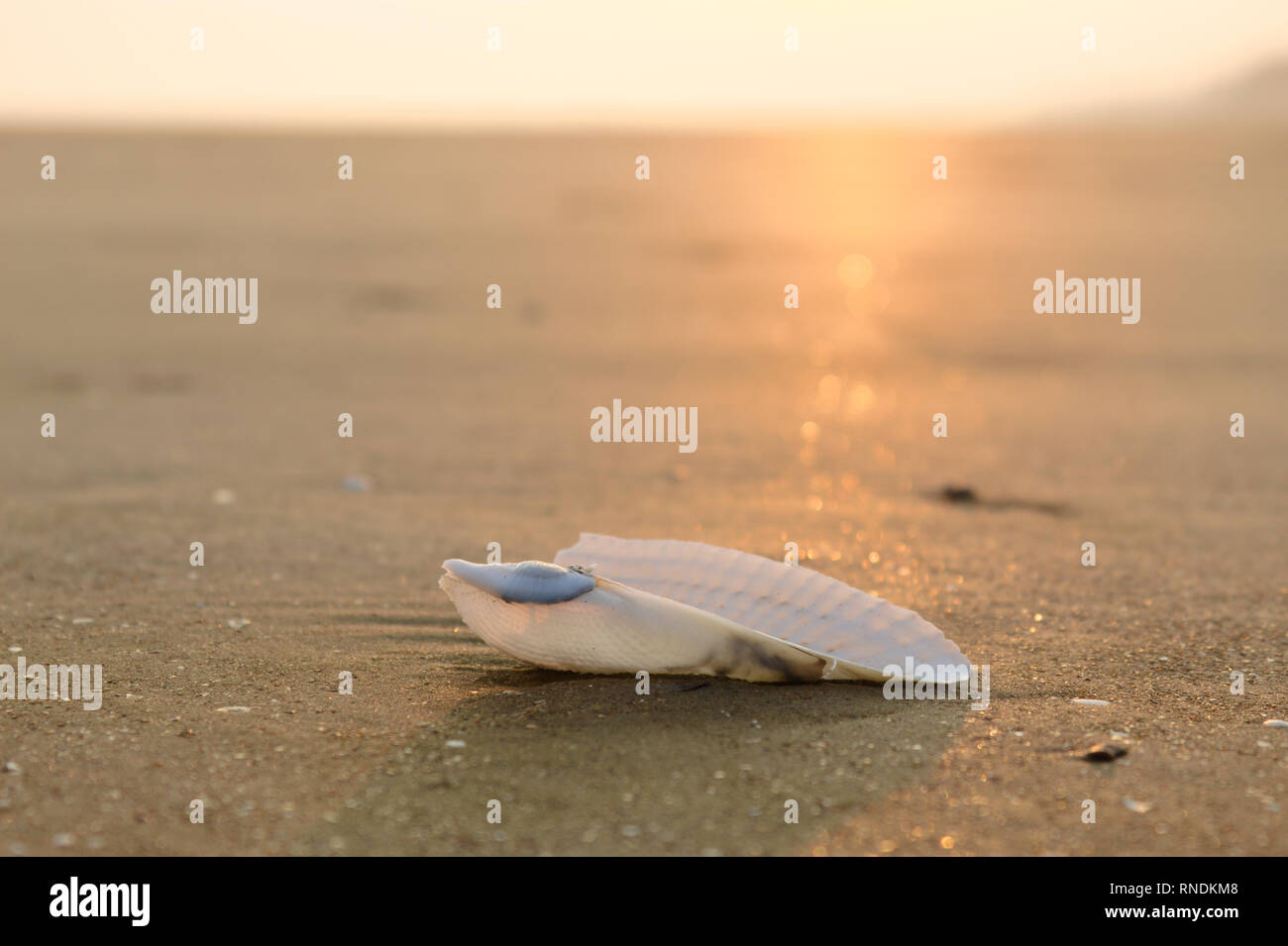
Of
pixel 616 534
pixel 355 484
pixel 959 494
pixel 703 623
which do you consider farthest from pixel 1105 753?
pixel 355 484

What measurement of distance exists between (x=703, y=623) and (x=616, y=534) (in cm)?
237

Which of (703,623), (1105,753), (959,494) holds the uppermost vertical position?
(959,494)

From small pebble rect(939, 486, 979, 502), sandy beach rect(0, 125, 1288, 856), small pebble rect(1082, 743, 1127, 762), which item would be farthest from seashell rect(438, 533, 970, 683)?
small pebble rect(939, 486, 979, 502)

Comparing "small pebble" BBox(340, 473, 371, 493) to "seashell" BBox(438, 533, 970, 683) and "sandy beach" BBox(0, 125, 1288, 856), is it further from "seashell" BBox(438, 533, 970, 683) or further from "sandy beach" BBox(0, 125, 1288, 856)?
"seashell" BBox(438, 533, 970, 683)

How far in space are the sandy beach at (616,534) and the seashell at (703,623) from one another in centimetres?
10

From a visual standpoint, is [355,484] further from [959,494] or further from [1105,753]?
[1105,753]

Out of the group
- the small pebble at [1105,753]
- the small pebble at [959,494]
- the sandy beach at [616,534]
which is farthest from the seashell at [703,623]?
the small pebble at [959,494]

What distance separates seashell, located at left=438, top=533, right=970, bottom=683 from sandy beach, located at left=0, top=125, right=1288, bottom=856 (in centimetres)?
10

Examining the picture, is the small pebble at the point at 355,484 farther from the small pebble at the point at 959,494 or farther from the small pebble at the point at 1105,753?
the small pebble at the point at 1105,753

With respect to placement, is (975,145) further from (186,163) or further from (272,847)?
(272,847)

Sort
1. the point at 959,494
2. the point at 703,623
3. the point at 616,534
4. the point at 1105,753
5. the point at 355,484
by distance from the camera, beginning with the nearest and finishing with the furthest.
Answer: the point at 1105,753, the point at 703,623, the point at 616,534, the point at 959,494, the point at 355,484

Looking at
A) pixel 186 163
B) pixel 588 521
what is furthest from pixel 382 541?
pixel 186 163

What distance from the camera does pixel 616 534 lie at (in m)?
5.43
